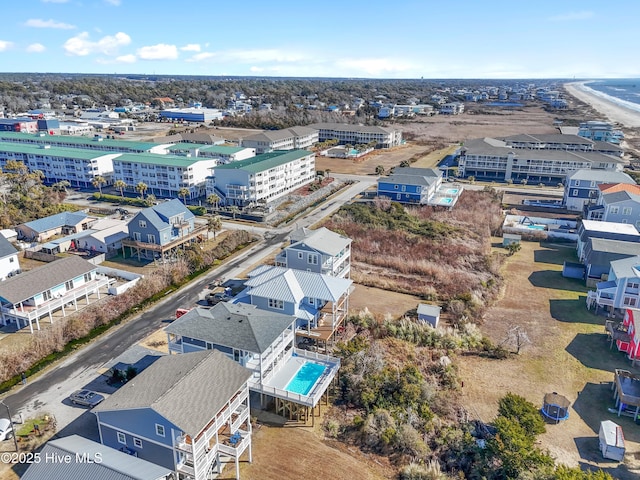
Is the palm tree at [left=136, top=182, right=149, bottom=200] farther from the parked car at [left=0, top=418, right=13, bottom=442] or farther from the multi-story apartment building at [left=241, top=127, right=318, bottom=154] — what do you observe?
the parked car at [left=0, top=418, right=13, bottom=442]

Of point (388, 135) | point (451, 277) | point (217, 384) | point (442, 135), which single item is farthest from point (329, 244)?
point (442, 135)

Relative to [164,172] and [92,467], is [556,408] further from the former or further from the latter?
[164,172]

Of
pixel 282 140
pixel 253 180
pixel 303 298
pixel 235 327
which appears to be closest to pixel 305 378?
pixel 235 327

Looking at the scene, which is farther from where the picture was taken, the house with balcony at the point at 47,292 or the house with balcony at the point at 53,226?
the house with balcony at the point at 53,226

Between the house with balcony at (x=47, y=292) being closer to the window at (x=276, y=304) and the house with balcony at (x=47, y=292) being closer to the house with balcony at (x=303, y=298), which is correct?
the house with balcony at (x=303, y=298)

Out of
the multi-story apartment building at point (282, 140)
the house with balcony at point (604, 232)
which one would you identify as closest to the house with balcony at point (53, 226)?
the multi-story apartment building at point (282, 140)
